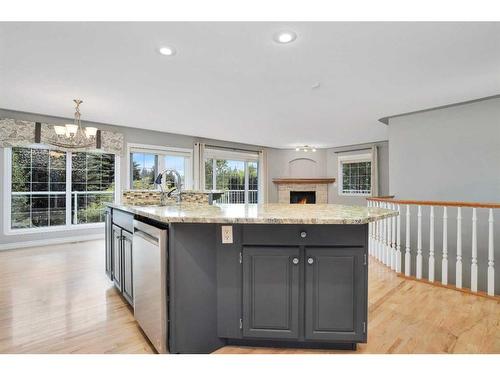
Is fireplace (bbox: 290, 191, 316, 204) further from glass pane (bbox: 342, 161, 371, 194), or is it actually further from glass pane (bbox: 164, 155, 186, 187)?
glass pane (bbox: 164, 155, 186, 187)

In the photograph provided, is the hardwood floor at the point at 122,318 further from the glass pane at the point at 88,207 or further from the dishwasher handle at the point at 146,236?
the glass pane at the point at 88,207

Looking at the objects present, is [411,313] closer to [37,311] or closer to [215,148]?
[37,311]

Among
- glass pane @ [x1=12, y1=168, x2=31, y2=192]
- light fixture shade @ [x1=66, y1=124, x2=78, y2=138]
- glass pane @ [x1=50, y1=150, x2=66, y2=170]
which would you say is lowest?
glass pane @ [x1=12, y1=168, x2=31, y2=192]

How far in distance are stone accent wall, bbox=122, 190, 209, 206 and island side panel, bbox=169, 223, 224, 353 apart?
1.41 meters

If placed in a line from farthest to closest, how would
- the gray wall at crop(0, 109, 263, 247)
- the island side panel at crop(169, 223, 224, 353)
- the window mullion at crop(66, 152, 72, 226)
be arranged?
the window mullion at crop(66, 152, 72, 226)
the gray wall at crop(0, 109, 263, 247)
the island side panel at crop(169, 223, 224, 353)

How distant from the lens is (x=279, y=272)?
5.92 feet

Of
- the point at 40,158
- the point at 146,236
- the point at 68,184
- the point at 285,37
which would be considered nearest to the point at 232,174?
the point at 68,184

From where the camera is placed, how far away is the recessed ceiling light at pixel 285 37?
221cm

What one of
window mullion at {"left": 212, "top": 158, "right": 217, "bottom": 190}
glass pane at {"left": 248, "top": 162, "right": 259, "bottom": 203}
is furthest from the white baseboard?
glass pane at {"left": 248, "top": 162, "right": 259, "bottom": 203}

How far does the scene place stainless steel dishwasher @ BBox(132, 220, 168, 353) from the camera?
1766mm

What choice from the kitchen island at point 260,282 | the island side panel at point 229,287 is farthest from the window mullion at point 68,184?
the island side panel at point 229,287

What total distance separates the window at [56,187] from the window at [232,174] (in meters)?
2.52

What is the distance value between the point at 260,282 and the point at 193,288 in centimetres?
44

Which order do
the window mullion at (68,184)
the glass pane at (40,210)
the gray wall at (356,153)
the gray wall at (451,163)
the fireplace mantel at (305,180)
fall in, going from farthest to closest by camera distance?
1. the fireplace mantel at (305,180)
2. the gray wall at (356,153)
3. the window mullion at (68,184)
4. the glass pane at (40,210)
5. the gray wall at (451,163)
